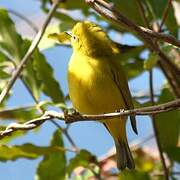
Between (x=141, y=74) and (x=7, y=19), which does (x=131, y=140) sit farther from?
(x=7, y=19)

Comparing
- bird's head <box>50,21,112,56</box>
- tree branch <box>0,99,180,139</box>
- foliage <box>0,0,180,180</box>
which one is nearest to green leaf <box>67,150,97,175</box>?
foliage <box>0,0,180,180</box>

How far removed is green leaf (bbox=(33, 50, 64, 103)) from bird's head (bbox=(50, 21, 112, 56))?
0.48 ft

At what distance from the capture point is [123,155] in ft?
5.52

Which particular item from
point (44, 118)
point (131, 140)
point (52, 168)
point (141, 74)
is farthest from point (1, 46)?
point (131, 140)

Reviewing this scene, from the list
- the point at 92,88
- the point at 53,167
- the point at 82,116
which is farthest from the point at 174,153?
the point at 82,116

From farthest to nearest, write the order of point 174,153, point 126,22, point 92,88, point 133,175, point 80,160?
point 174,153, point 80,160, point 133,175, point 92,88, point 126,22

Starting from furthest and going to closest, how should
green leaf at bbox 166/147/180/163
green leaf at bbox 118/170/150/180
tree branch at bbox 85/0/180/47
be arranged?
green leaf at bbox 166/147/180/163 < green leaf at bbox 118/170/150/180 < tree branch at bbox 85/0/180/47

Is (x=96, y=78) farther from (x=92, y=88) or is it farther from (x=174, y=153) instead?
(x=174, y=153)

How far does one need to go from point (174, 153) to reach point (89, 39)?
0.51m

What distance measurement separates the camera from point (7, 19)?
5.54ft

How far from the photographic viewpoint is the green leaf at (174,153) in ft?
6.11

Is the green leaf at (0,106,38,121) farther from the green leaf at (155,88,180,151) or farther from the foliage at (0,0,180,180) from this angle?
the green leaf at (155,88,180,151)

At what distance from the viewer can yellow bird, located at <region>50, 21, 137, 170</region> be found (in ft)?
4.92

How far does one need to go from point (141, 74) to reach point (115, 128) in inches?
22.4
